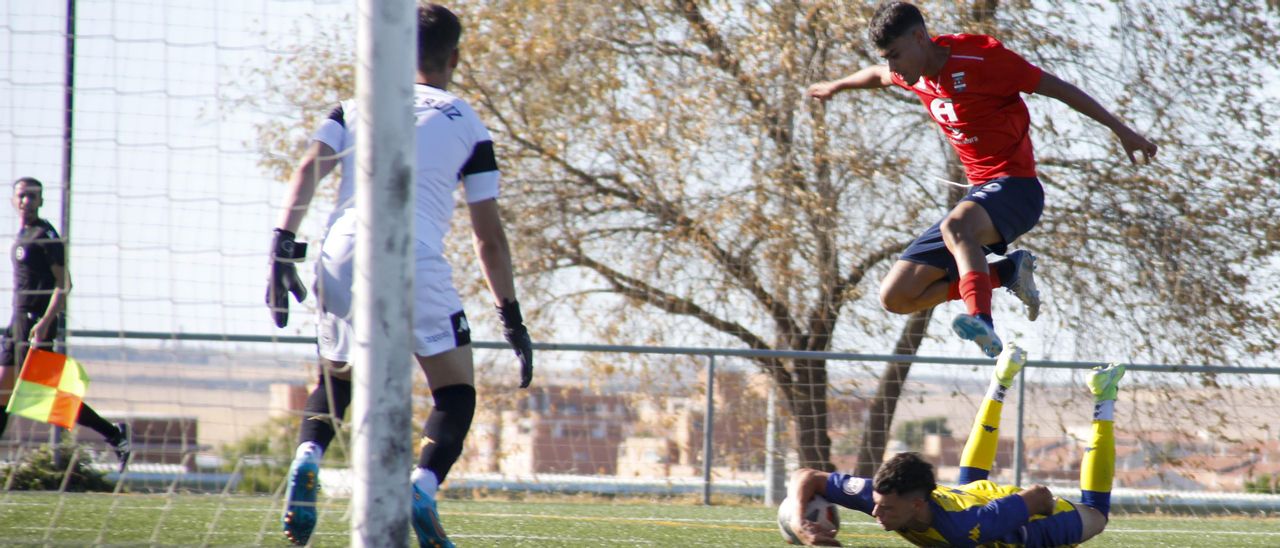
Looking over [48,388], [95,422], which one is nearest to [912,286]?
[48,388]

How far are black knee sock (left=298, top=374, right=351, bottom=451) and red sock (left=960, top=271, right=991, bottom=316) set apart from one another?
2518mm

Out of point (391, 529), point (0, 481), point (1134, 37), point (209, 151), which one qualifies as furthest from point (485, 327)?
point (391, 529)

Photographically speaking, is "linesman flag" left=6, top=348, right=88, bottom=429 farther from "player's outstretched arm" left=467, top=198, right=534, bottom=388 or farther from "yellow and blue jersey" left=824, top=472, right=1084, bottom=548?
"yellow and blue jersey" left=824, top=472, right=1084, bottom=548

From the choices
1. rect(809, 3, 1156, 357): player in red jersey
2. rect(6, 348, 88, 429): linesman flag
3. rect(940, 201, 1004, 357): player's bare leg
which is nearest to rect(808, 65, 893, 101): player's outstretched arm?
rect(809, 3, 1156, 357): player in red jersey

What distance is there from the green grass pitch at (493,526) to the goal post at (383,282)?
1649 millimetres

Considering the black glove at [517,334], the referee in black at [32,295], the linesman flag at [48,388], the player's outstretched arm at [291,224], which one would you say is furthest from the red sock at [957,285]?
the referee in black at [32,295]

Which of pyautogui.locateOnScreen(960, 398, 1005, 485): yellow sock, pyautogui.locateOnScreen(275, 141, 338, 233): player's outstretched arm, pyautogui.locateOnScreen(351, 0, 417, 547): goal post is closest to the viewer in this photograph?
pyautogui.locateOnScreen(351, 0, 417, 547): goal post

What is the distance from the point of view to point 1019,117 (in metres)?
5.29

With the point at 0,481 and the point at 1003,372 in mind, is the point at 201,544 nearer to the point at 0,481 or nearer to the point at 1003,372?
the point at 1003,372

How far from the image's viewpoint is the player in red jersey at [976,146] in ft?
16.5

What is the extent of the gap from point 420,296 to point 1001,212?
2760 mm

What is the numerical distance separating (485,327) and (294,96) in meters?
3.23

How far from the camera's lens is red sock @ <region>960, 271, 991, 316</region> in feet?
16.2

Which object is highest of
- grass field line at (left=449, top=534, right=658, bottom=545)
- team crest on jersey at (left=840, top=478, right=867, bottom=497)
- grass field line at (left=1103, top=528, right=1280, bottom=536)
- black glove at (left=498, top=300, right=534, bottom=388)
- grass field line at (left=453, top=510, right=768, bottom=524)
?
black glove at (left=498, top=300, right=534, bottom=388)
